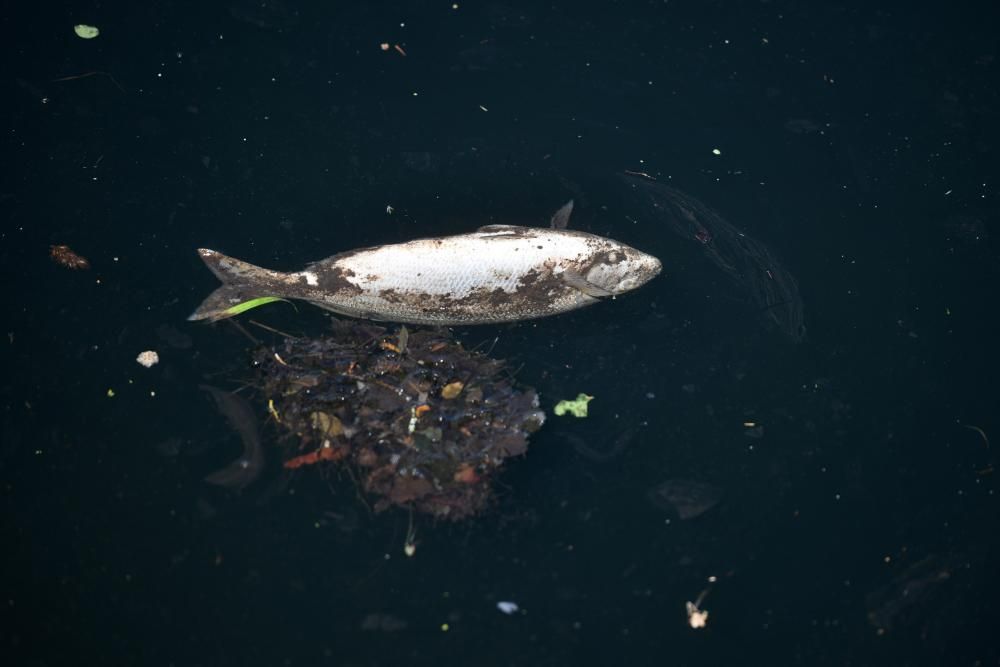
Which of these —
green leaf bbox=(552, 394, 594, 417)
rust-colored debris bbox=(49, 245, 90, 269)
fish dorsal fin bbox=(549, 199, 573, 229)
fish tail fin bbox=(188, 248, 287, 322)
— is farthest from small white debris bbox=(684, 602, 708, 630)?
rust-colored debris bbox=(49, 245, 90, 269)

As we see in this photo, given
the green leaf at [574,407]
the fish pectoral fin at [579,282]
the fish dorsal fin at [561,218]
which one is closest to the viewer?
the fish pectoral fin at [579,282]

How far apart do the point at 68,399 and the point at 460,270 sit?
197cm

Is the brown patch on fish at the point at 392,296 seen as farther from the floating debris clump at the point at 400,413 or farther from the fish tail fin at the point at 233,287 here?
the fish tail fin at the point at 233,287

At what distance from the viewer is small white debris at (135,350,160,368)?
3418 millimetres

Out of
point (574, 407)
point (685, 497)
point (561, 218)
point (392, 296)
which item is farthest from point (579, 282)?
point (685, 497)

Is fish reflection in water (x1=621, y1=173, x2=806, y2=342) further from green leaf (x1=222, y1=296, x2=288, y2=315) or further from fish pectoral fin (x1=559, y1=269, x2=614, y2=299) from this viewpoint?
green leaf (x1=222, y1=296, x2=288, y2=315)

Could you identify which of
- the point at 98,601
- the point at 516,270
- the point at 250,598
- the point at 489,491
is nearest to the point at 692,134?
the point at 516,270

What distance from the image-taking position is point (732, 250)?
3.75 meters

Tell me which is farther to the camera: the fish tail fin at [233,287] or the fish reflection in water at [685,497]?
the fish reflection in water at [685,497]

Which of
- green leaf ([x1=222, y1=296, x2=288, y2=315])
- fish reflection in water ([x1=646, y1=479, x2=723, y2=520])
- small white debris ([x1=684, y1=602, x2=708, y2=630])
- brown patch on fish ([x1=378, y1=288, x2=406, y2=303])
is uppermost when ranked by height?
brown patch on fish ([x1=378, y1=288, x2=406, y2=303])

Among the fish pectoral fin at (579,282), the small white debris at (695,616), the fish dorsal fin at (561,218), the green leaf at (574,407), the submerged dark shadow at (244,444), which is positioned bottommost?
the small white debris at (695,616)

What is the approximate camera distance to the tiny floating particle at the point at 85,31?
3693mm

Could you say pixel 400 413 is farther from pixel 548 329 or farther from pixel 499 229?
pixel 499 229

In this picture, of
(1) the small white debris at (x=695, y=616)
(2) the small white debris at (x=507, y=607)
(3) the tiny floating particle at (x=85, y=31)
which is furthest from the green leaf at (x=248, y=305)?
(1) the small white debris at (x=695, y=616)
